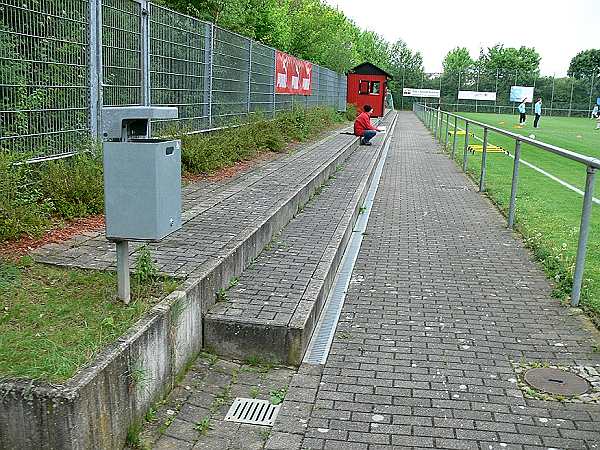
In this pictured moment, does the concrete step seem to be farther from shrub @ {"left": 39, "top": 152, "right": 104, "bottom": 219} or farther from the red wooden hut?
the red wooden hut

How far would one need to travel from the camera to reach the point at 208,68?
12773 millimetres

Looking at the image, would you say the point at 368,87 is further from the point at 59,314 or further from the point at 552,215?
the point at 59,314

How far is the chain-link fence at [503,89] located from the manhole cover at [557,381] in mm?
83846

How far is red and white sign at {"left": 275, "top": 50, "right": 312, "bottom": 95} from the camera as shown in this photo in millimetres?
20078

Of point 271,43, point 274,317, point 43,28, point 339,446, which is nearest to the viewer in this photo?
point 339,446

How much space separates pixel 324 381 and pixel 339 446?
0.85m

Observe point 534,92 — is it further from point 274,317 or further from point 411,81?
point 274,317

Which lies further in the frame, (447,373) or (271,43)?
(271,43)

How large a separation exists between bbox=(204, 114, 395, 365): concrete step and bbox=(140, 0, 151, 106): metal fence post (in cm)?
292

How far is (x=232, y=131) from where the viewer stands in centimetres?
1357

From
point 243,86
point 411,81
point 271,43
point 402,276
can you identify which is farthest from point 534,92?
point 402,276

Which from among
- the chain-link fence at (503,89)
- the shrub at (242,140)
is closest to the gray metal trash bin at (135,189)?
the shrub at (242,140)

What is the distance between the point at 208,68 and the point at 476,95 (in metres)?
83.4

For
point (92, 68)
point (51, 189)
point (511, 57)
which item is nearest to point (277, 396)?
point (51, 189)
